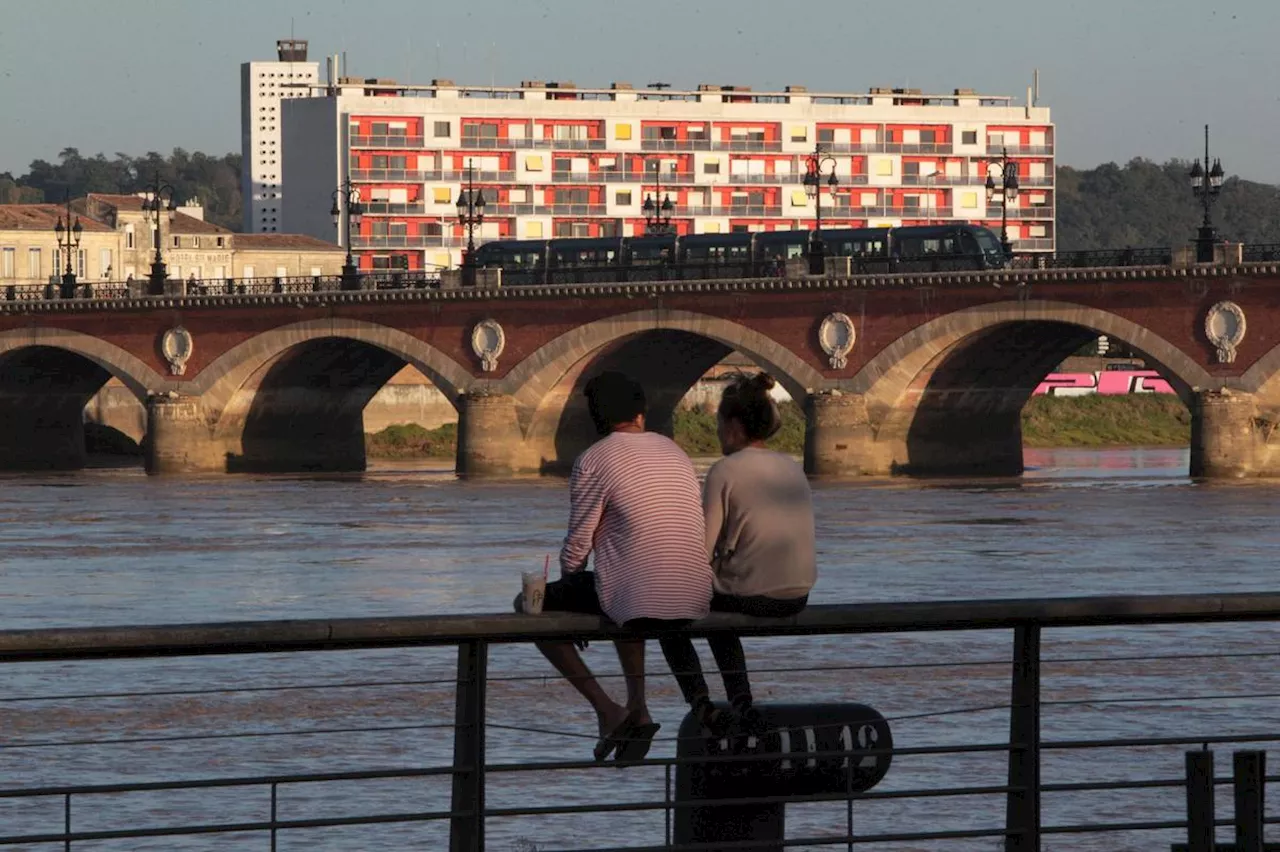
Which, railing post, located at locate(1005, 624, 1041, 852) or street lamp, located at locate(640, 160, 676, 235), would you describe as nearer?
railing post, located at locate(1005, 624, 1041, 852)

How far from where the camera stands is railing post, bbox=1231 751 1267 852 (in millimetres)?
7930

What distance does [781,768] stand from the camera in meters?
8.16

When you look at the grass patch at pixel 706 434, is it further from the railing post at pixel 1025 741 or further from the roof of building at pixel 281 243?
the railing post at pixel 1025 741

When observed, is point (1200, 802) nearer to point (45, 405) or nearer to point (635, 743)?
point (635, 743)

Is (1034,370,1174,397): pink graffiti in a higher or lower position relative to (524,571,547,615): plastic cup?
lower

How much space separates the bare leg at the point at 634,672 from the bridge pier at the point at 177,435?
6812cm

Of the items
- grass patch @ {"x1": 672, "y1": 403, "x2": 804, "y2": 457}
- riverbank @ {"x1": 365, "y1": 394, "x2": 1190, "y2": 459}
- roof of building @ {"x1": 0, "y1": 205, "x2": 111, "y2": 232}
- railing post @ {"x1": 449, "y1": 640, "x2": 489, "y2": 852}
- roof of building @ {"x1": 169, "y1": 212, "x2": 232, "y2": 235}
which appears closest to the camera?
railing post @ {"x1": 449, "y1": 640, "x2": 489, "y2": 852}

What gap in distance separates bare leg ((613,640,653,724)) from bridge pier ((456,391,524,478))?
62.5 metres

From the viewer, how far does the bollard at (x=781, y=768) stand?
8148 millimetres

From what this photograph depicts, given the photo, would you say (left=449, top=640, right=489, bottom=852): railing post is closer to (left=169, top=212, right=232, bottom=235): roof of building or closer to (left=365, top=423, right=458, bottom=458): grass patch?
(left=365, top=423, right=458, bottom=458): grass patch

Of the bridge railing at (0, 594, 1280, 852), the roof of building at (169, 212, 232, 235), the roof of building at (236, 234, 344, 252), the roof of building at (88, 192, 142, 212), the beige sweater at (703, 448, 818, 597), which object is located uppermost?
the roof of building at (88, 192, 142, 212)

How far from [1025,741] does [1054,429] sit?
9008cm

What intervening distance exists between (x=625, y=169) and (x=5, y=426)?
4281 cm

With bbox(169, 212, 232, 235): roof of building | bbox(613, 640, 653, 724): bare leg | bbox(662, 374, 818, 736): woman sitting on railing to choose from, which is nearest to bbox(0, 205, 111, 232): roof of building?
bbox(169, 212, 232, 235): roof of building
